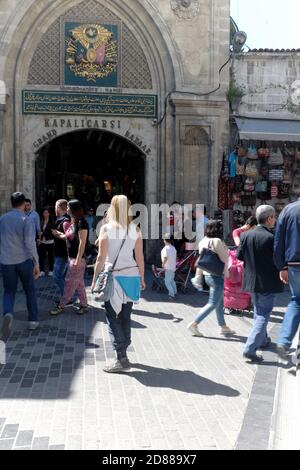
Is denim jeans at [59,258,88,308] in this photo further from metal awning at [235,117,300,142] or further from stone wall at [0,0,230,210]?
metal awning at [235,117,300,142]

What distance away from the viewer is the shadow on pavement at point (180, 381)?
4.91 metres

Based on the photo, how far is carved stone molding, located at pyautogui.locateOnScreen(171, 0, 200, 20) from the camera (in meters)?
13.2

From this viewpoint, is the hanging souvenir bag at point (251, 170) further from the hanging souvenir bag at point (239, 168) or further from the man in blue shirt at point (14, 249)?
the man in blue shirt at point (14, 249)

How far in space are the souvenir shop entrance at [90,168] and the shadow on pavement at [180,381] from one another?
384 inches

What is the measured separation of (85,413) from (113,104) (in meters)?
10.4

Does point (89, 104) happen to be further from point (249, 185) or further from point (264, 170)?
point (264, 170)

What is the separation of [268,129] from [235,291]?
6146 mm

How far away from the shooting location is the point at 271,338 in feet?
22.6

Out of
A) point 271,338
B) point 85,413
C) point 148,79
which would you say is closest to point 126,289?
point 85,413

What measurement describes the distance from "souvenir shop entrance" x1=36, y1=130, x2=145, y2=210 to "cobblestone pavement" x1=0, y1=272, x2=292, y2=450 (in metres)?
8.48
